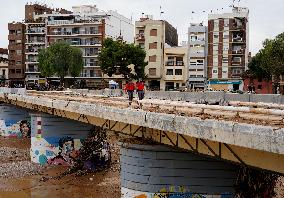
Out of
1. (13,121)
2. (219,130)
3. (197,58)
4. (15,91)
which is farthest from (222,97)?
(197,58)

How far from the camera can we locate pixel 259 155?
10844 millimetres

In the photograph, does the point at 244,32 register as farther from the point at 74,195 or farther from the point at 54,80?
the point at 74,195

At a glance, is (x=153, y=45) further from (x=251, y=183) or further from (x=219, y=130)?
(x=219, y=130)

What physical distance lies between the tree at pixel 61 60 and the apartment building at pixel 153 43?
11.6 metres

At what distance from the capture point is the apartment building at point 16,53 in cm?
10725

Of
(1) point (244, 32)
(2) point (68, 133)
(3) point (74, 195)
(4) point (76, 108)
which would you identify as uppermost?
(1) point (244, 32)

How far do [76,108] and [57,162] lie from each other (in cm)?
1062

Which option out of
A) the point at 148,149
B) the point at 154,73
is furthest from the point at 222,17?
the point at 148,149

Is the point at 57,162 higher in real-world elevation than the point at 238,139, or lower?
lower

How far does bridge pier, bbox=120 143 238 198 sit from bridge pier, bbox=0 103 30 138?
37000 mm

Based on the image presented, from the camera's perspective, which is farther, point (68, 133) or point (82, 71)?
point (82, 71)

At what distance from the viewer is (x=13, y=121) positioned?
52406 millimetres

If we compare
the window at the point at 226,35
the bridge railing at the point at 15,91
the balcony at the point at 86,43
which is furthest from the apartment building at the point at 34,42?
the bridge railing at the point at 15,91

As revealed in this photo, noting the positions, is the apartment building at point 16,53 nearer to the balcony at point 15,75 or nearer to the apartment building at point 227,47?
the balcony at point 15,75
